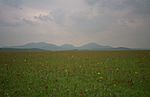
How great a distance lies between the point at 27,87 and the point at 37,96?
2.32 metres

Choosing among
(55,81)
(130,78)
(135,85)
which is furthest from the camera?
(130,78)

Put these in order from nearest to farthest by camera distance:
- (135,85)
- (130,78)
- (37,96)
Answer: (37,96)
(135,85)
(130,78)

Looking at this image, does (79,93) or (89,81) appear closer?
(79,93)

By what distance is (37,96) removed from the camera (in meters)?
12.4

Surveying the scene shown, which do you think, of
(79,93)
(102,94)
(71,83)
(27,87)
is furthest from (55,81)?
(102,94)

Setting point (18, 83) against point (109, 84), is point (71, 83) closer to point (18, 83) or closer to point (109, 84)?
point (109, 84)

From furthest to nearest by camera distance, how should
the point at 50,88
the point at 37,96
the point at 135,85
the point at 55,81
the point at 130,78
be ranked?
the point at 130,78 < the point at 55,81 < the point at 135,85 < the point at 50,88 < the point at 37,96

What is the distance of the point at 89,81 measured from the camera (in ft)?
53.5

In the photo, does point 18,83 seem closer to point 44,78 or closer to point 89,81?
point 44,78

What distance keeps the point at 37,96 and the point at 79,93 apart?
2.61m

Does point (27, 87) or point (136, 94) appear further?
point (27, 87)

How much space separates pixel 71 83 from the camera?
Answer: 1551 cm

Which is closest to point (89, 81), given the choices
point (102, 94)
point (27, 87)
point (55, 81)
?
point (55, 81)

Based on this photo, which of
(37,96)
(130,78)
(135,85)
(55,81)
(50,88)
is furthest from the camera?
(130,78)
